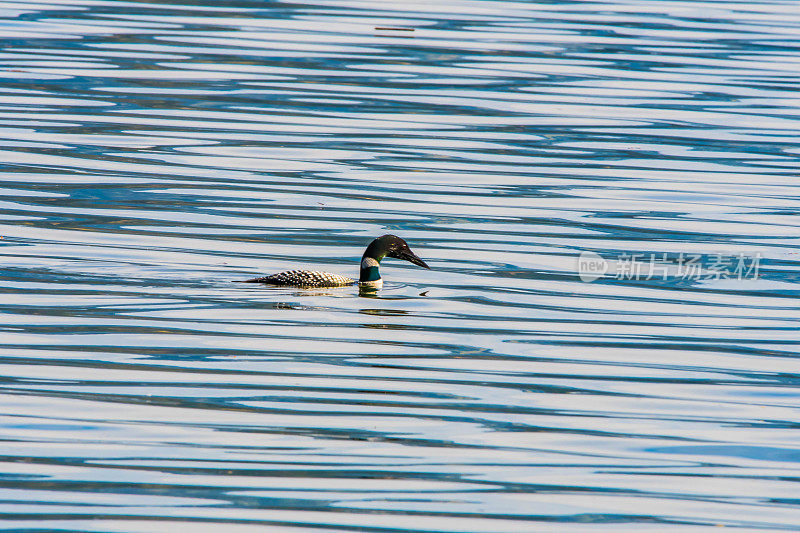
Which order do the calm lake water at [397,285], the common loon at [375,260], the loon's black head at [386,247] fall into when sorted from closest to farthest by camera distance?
the calm lake water at [397,285] < the common loon at [375,260] < the loon's black head at [386,247]

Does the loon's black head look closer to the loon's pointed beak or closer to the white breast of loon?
the loon's pointed beak

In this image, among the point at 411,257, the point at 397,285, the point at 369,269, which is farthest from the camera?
the point at 397,285

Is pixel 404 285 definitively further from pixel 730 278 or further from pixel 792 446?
pixel 792 446

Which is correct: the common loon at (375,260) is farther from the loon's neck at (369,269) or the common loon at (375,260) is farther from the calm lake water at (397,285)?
the calm lake water at (397,285)

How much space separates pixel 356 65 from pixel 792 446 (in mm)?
12647

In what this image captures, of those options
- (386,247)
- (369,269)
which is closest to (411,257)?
(386,247)

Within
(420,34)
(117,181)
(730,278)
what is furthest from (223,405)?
(420,34)

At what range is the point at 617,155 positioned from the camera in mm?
14766

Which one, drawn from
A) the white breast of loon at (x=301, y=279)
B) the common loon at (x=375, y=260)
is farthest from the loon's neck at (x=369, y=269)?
the white breast of loon at (x=301, y=279)

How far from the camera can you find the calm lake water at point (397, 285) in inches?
250

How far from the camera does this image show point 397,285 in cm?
1046

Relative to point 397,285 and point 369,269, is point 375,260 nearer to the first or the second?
point 369,269

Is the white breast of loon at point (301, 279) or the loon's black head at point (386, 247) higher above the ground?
the loon's black head at point (386, 247)

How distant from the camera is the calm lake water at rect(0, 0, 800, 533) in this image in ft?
20.8
